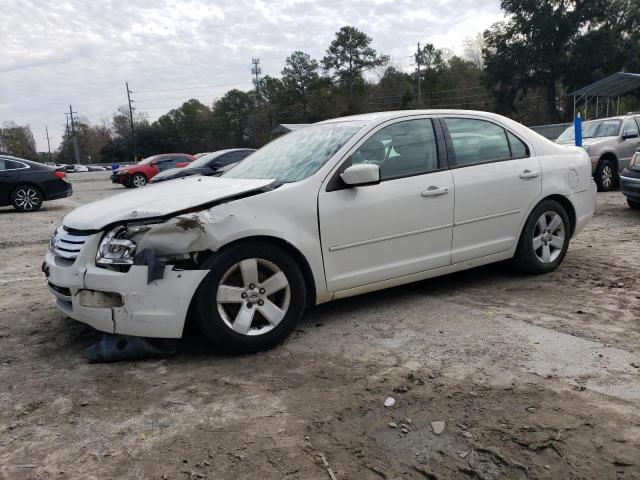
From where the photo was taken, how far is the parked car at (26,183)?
13.1 m

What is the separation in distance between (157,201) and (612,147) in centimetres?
1104

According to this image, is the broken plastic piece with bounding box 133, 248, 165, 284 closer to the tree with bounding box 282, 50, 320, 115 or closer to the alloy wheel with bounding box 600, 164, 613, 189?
the alloy wheel with bounding box 600, 164, 613, 189

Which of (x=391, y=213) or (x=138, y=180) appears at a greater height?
(x=138, y=180)

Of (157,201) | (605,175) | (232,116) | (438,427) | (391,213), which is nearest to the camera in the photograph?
(438,427)

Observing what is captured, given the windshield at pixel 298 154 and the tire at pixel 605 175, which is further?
the tire at pixel 605 175

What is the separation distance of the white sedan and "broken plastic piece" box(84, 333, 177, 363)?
0.64 ft

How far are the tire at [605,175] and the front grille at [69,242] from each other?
443 inches

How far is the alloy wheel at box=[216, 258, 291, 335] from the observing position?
344 centimetres

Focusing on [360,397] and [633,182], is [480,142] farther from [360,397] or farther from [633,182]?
[633,182]

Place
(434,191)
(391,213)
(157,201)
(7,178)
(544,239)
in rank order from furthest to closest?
(7,178), (544,239), (434,191), (391,213), (157,201)

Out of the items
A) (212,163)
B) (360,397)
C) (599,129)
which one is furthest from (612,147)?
(360,397)

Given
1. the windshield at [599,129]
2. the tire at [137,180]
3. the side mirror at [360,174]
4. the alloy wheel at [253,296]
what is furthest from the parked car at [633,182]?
the tire at [137,180]

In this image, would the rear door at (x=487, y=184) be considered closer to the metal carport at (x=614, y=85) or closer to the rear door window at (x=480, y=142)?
the rear door window at (x=480, y=142)

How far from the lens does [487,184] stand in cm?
461
